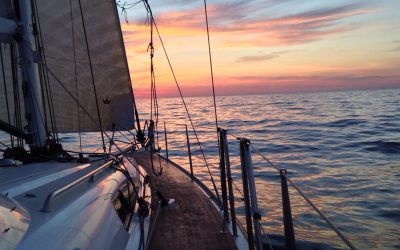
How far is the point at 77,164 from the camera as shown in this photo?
17.3ft

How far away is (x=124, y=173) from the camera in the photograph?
18.0 feet

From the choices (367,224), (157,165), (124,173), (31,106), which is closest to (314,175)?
(367,224)

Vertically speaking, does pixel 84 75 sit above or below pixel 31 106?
above

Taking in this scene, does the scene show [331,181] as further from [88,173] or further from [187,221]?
[88,173]

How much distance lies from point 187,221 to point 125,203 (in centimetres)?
130

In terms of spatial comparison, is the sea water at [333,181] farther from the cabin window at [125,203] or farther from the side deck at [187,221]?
the cabin window at [125,203]

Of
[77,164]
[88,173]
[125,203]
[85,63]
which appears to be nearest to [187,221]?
[125,203]

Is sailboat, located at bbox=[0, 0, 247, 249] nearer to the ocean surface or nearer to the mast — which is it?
the mast

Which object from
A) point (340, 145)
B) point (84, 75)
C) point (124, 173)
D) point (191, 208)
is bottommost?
point (340, 145)

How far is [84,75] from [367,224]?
693cm

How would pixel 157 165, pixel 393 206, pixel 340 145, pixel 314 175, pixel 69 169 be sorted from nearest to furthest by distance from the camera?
pixel 69 169, pixel 393 206, pixel 157 165, pixel 314 175, pixel 340 145

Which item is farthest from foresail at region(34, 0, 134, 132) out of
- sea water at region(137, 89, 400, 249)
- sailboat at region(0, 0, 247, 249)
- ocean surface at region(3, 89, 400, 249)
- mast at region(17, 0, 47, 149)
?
ocean surface at region(3, 89, 400, 249)

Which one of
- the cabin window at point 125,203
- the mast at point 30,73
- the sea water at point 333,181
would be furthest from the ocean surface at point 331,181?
the mast at point 30,73

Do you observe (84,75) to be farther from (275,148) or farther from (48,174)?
(275,148)
